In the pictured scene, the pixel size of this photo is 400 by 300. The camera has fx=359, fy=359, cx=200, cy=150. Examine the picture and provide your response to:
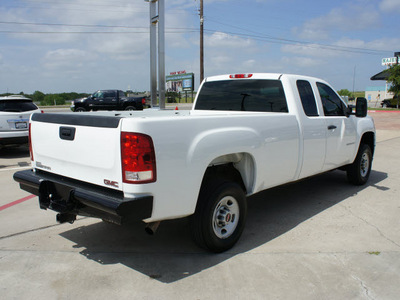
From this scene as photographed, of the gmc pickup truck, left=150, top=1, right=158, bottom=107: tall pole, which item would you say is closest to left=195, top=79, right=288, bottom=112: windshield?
left=150, top=1, right=158, bottom=107: tall pole

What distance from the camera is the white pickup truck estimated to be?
2912mm

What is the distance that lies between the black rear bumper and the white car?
19.7ft

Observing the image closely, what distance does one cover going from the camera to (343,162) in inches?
225

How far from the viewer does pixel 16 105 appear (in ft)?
31.4

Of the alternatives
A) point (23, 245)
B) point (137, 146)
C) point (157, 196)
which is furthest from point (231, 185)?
point (23, 245)

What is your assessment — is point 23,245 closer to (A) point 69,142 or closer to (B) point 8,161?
(A) point 69,142

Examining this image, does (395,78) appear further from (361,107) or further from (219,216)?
(219,216)

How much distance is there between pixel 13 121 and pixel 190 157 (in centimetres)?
779

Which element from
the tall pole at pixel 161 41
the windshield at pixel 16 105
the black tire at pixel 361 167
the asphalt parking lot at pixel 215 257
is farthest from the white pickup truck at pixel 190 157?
the tall pole at pixel 161 41

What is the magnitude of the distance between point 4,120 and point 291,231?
7.96 metres

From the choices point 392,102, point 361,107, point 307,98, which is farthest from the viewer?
point 392,102

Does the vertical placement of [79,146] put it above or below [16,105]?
below

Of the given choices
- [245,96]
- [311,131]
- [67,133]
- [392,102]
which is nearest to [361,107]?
[311,131]

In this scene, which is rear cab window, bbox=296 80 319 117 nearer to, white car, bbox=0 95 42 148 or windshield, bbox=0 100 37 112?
white car, bbox=0 95 42 148
